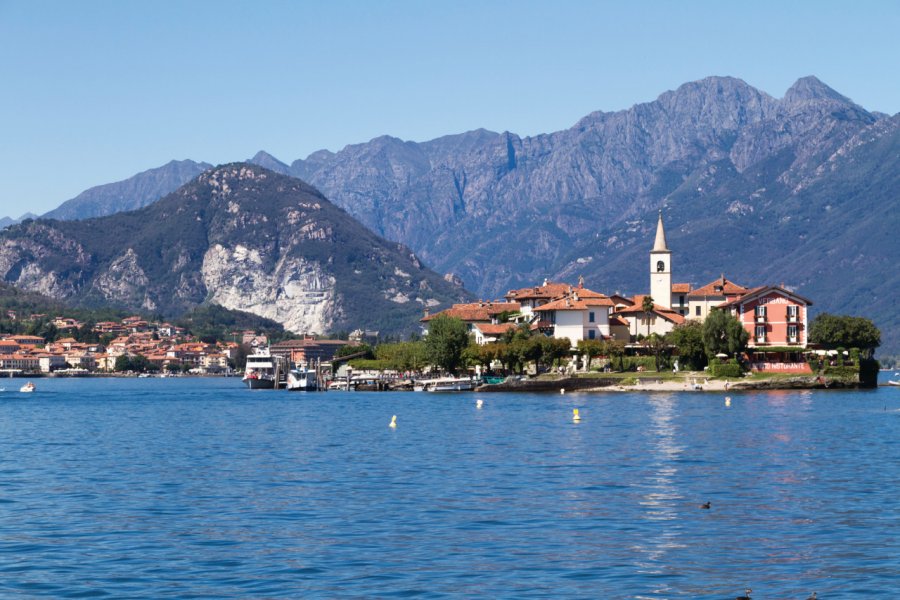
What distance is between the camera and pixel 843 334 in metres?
144

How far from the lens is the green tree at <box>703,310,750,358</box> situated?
433ft

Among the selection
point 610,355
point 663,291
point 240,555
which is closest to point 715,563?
point 240,555

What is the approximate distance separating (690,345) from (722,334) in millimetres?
4121

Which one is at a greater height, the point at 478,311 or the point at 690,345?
the point at 478,311

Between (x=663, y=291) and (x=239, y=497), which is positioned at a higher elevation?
(x=663, y=291)

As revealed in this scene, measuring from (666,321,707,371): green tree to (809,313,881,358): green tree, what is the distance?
14921 millimetres

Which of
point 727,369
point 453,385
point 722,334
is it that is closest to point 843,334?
point 722,334

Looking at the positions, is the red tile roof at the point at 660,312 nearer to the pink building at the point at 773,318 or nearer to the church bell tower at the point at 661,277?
the church bell tower at the point at 661,277

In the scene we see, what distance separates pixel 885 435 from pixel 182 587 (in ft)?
171

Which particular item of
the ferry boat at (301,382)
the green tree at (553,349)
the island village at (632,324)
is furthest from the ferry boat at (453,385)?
the ferry boat at (301,382)

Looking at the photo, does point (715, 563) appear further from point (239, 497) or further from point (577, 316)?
point (577, 316)

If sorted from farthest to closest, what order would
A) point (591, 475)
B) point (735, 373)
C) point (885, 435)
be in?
point (735, 373)
point (885, 435)
point (591, 475)

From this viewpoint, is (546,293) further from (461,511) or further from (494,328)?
(461,511)

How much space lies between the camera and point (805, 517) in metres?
41.8
